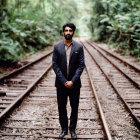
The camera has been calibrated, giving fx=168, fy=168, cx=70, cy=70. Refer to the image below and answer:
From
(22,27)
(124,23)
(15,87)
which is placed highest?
(124,23)

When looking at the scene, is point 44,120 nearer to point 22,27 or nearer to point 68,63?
point 68,63

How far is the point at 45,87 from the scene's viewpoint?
6.08 metres

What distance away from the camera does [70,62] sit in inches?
112

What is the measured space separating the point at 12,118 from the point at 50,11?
16.9 m

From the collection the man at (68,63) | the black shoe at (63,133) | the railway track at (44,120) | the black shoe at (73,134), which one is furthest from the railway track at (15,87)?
the man at (68,63)

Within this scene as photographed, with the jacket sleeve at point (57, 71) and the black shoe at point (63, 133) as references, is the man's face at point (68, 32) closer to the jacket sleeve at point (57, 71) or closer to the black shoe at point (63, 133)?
the jacket sleeve at point (57, 71)

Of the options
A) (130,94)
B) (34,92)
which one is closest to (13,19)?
(34,92)

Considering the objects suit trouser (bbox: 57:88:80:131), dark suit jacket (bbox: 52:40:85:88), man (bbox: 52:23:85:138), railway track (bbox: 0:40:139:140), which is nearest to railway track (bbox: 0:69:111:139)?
railway track (bbox: 0:40:139:140)

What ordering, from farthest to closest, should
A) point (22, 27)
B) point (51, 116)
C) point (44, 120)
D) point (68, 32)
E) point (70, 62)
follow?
1. point (22, 27)
2. point (51, 116)
3. point (44, 120)
4. point (70, 62)
5. point (68, 32)

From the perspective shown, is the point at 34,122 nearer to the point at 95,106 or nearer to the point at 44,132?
the point at 44,132

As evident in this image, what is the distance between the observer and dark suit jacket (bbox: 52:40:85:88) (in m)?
2.83


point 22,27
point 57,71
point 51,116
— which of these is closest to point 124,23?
point 22,27

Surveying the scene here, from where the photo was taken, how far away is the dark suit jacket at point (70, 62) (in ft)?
9.27

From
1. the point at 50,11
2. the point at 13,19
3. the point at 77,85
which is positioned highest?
the point at 50,11
